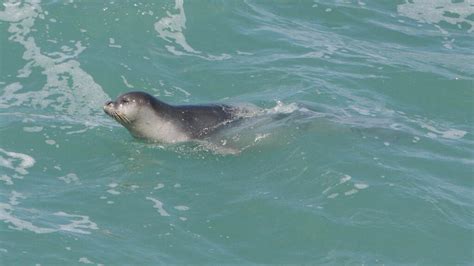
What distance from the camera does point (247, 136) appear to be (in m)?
11.5

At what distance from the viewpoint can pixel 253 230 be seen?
30.2ft

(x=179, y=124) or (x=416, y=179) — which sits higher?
(x=179, y=124)

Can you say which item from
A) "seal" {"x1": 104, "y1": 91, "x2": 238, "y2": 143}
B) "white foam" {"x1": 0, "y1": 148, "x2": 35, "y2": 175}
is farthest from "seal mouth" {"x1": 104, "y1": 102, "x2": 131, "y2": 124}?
"white foam" {"x1": 0, "y1": 148, "x2": 35, "y2": 175}

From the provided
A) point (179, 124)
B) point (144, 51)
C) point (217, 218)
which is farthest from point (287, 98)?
point (217, 218)

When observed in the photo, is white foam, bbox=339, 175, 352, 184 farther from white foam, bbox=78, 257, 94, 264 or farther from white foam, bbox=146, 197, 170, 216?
white foam, bbox=78, 257, 94, 264

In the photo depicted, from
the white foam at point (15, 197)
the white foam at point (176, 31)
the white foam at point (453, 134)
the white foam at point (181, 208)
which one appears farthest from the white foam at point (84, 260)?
the white foam at point (176, 31)

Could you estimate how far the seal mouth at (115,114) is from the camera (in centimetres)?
1142

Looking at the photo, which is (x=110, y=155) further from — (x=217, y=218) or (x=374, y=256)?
(x=374, y=256)

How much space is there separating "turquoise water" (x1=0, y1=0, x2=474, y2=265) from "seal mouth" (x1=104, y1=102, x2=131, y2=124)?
242 millimetres

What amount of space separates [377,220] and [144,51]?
6.42 m

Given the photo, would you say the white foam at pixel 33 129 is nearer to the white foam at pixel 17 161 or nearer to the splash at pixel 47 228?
the white foam at pixel 17 161

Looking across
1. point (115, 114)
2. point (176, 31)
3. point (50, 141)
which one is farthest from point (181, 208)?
point (176, 31)

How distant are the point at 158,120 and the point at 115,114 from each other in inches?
20.5

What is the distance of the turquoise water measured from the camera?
907 centimetres
